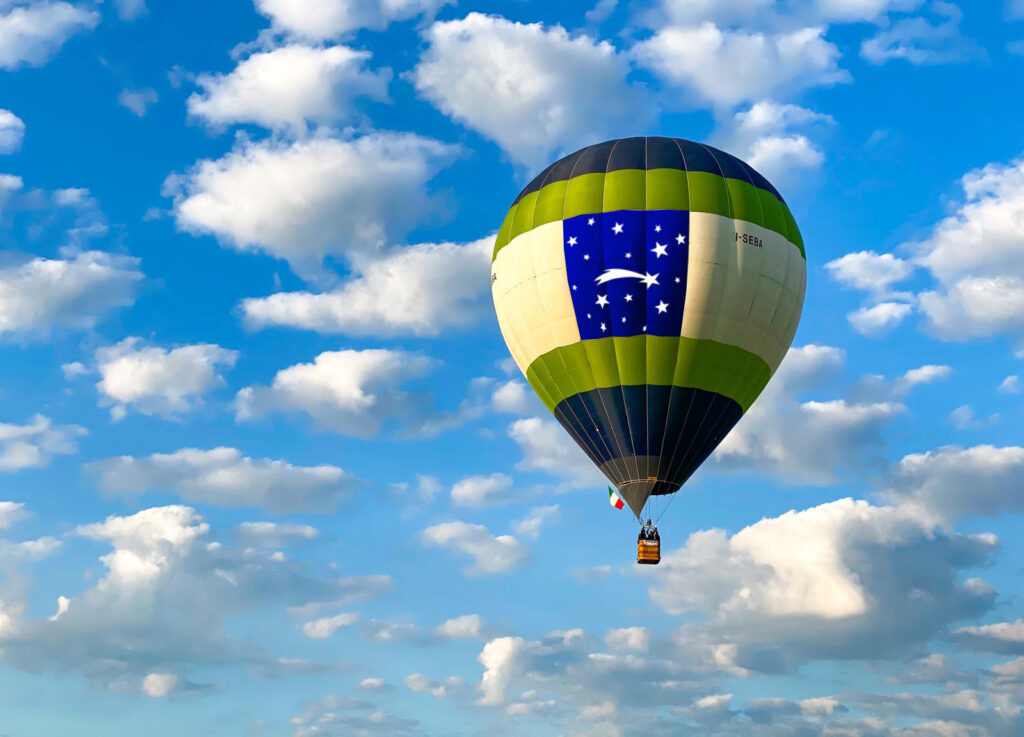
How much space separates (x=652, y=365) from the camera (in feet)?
183

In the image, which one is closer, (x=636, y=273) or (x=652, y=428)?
(x=636, y=273)

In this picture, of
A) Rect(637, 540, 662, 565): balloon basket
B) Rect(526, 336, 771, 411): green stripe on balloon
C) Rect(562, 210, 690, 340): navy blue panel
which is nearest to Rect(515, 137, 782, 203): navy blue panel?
Rect(562, 210, 690, 340): navy blue panel

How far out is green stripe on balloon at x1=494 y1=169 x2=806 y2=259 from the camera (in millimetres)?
56094

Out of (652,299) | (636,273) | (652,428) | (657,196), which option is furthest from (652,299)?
(652,428)

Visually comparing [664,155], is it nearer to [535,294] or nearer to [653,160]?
[653,160]

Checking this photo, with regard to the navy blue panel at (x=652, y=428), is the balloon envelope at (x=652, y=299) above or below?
above

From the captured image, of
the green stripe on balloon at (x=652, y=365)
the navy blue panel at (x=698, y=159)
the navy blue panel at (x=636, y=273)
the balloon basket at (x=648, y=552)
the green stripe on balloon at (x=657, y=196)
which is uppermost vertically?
the navy blue panel at (x=698, y=159)

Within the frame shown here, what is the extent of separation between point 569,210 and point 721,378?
31.3 feet

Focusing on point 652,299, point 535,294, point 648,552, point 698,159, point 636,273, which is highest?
point 698,159

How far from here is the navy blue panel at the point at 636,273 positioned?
55469mm

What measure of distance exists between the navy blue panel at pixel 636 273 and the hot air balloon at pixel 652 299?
2.1 inches

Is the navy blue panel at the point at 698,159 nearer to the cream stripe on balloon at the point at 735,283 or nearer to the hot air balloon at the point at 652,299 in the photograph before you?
the hot air balloon at the point at 652,299

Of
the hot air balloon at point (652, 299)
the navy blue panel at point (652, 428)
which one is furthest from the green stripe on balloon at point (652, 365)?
the navy blue panel at point (652, 428)

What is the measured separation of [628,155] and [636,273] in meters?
5.64
